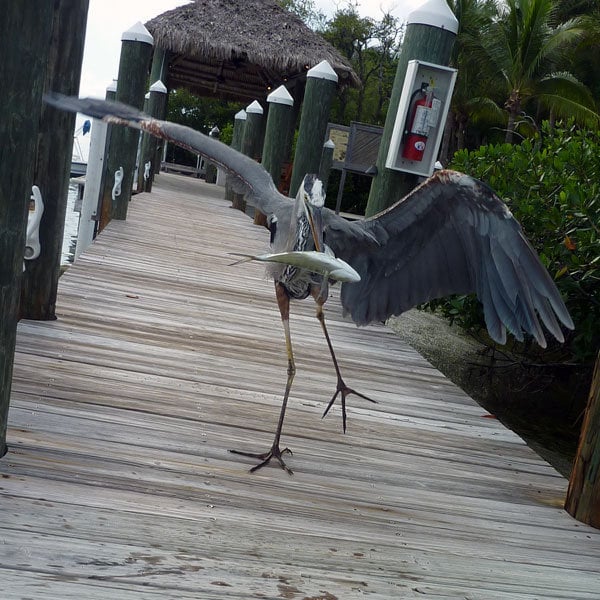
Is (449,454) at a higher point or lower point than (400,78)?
lower

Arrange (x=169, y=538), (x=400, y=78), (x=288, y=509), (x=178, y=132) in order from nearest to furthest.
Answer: (x=169, y=538) → (x=288, y=509) → (x=178, y=132) → (x=400, y=78)

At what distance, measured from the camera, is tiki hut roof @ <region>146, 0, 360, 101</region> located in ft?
55.6

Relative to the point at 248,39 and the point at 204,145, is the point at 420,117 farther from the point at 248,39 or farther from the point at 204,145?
the point at 248,39

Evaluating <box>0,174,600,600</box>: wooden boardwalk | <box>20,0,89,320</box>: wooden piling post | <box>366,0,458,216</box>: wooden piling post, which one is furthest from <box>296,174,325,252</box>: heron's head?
<box>366,0,458,216</box>: wooden piling post

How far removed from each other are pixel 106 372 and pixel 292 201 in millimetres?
1235

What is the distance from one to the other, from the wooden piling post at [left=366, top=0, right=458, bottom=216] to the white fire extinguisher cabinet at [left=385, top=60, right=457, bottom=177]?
126 mm

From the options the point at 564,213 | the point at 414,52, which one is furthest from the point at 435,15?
the point at 564,213

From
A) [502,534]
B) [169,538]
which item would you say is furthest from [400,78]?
[169,538]

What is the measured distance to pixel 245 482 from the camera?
9.26ft

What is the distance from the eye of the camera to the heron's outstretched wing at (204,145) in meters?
3.65

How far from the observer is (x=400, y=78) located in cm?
631

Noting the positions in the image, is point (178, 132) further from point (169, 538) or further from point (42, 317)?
point (169, 538)

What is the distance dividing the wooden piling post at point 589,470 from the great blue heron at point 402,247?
32 centimetres

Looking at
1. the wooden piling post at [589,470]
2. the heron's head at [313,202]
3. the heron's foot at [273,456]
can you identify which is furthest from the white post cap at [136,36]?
the wooden piling post at [589,470]
